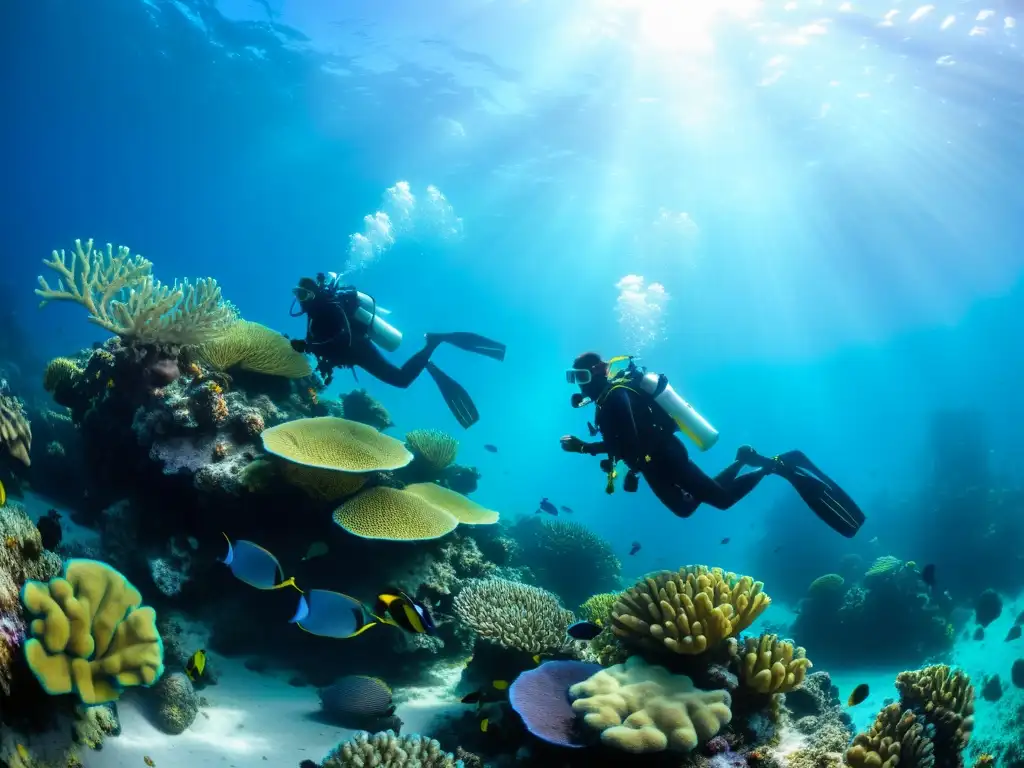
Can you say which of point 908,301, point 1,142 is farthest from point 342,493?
point 1,142

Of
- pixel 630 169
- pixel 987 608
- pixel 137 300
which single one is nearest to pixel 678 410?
pixel 137 300

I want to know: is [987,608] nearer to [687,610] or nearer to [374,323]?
[687,610]

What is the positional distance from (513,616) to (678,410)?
3053 mm

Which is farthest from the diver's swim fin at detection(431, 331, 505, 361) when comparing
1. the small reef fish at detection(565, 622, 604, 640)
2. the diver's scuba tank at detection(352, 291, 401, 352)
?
the small reef fish at detection(565, 622, 604, 640)

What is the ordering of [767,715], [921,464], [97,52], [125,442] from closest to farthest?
[767,715] → [125,442] → [921,464] → [97,52]

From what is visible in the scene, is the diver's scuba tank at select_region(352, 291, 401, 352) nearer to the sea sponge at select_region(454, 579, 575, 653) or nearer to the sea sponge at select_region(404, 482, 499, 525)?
the sea sponge at select_region(404, 482, 499, 525)

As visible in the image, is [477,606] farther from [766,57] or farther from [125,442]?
[766,57]

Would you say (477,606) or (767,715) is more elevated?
(477,606)

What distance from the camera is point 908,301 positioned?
48.8 m

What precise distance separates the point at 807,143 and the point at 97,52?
164ft

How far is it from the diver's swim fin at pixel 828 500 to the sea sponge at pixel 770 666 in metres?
2.57

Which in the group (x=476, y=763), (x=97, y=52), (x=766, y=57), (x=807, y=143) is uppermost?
(x=97, y=52)

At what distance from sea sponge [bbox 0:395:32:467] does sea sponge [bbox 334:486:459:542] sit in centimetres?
403

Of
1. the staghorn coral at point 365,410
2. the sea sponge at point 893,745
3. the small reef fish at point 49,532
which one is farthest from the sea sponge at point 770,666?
the staghorn coral at point 365,410
